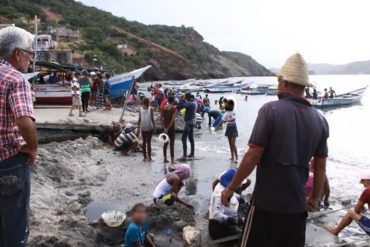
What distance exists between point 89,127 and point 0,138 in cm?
1190

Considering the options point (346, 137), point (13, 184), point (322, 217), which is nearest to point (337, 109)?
point (346, 137)

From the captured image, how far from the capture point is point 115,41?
7662 cm

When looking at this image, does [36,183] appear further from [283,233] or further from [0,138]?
[283,233]

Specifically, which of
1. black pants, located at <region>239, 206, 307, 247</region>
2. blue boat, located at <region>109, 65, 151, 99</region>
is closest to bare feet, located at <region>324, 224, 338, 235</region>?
black pants, located at <region>239, 206, 307, 247</region>

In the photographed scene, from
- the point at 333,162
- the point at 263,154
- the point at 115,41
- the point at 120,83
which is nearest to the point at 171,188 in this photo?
the point at 263,154

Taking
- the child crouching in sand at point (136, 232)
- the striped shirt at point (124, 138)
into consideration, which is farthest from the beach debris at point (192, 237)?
the striped shirt at point (124, 138)

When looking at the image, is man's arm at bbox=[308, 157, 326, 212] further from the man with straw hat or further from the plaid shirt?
the plaid shirt

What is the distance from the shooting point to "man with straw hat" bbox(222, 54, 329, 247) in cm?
297

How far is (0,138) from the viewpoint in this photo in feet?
9.37

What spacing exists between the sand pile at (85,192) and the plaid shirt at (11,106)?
8.44 ft

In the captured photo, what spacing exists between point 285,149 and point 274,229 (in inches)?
24.8

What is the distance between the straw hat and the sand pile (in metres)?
3.42

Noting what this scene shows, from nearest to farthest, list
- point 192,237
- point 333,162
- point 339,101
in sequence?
point 192,237 < point 333,162 < point 339,101

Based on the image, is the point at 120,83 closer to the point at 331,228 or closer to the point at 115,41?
the point at 331,228
